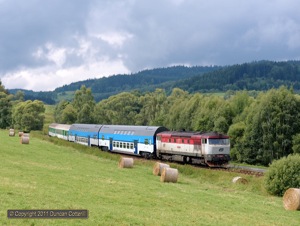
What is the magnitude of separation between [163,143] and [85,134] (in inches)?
1111

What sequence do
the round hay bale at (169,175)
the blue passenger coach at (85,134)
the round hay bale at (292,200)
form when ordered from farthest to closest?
the blue passenger coach at (85,134), the round hay bale at (169,175), the round hay bale at (292,200)

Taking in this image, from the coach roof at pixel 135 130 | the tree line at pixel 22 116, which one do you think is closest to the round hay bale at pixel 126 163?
the coach roof at pixel 135 130

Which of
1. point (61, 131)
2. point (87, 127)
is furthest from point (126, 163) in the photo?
point (61, 131)

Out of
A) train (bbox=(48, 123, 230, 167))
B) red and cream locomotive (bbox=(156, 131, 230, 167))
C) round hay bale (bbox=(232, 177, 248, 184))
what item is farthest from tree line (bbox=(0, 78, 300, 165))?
round hay bale (bbox=(232, 177, 248, 184))

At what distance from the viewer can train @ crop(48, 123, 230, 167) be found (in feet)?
155

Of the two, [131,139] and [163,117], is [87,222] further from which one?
[163,117]

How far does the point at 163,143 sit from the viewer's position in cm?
5425

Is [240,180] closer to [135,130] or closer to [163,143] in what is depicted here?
[163,143]

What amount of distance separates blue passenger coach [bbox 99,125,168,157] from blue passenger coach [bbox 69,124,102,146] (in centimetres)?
291

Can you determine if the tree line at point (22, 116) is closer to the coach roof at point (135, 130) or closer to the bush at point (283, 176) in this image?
the coach roof at point (135, 130)

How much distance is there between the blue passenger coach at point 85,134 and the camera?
7400cm

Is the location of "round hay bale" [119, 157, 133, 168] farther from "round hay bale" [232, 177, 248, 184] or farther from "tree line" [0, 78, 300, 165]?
"tree line" [0, 78, 300, 165]

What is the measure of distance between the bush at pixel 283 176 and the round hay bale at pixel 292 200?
492cm

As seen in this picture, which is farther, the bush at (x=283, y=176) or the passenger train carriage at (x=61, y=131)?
the passenger train carriage at (x=61, y=131)
